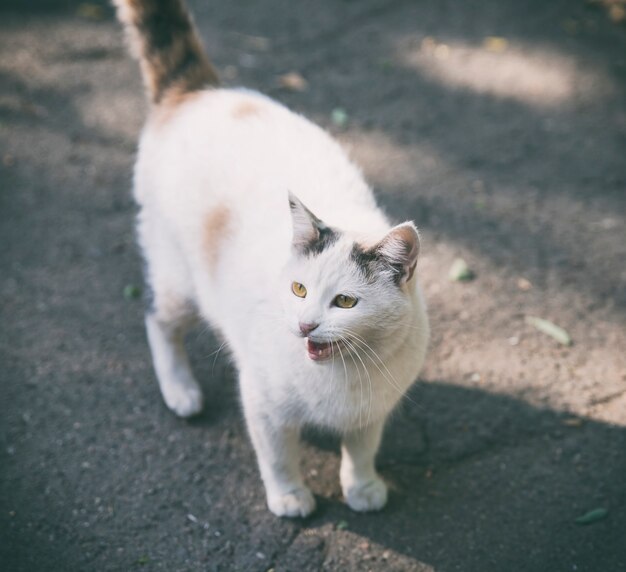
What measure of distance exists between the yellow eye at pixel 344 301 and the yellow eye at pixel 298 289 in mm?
105

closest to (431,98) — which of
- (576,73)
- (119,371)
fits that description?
(576,73)

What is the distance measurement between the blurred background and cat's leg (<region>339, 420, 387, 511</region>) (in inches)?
2.9

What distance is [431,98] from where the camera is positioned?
461 centimetres

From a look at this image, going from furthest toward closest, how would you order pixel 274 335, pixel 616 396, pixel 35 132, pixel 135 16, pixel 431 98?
pixel 431 98, pixel 35 132, pixel 616 396, pixel 135 16, pixel 274 335

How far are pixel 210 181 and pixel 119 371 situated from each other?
3.60ft

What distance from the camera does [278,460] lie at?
8.00ft

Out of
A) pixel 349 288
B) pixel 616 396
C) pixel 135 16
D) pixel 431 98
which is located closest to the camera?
pixel 349 288

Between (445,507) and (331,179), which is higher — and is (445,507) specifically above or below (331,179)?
below

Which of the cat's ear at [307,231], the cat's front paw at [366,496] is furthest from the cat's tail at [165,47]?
the cat's front paw at [366,496]

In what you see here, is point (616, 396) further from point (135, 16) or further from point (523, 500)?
point (135, 16)

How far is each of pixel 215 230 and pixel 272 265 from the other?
1.07 feet

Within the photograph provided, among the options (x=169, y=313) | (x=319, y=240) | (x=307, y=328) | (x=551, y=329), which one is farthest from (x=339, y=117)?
(x=307, y=328)

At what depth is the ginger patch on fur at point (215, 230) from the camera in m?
2.44

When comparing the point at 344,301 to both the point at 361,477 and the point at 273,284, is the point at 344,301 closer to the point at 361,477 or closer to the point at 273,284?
the point at 273,284
